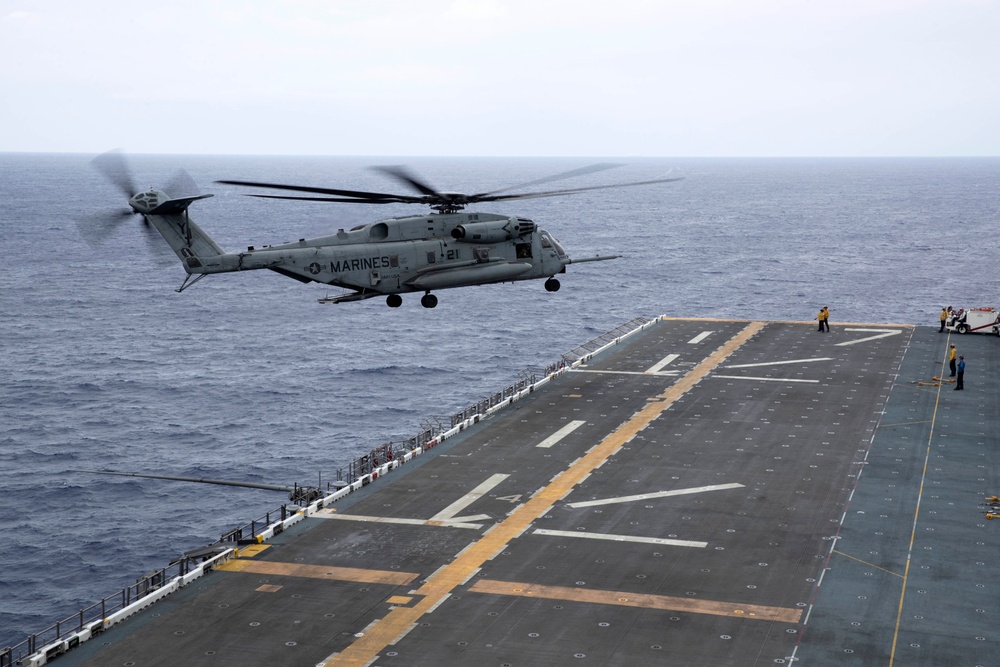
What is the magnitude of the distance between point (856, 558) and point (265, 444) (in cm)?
4444

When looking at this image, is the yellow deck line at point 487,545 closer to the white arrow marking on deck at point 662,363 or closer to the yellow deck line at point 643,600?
→ the yellow deck line at point 643,600

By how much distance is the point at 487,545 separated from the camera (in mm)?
42062

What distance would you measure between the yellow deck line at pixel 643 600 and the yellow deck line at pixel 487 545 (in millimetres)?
1465

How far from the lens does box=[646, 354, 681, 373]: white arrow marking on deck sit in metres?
72.8

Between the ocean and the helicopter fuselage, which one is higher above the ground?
the helicopter fuselage

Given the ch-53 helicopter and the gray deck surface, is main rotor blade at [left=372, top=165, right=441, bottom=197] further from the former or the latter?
the gray deck surface

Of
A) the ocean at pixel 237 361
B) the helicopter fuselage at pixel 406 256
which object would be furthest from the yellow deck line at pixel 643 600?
the ocean at pixel 237 361

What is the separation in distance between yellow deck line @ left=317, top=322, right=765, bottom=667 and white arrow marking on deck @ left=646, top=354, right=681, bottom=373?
4.99m

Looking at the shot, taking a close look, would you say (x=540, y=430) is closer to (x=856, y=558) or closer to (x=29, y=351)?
(x=856, y=558)

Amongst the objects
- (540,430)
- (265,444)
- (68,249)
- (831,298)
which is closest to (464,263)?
(540,430)

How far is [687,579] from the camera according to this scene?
1518 inches

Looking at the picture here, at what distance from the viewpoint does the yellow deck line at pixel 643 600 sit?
Answer: 35656mm

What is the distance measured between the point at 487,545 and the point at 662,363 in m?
35.4

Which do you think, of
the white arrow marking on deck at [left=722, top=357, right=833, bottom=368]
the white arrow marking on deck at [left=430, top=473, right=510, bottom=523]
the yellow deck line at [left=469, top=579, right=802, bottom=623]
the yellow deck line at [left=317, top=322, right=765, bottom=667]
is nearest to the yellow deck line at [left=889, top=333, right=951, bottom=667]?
the yellow deck line at [left=469, top=579, right=802, bottom=623]
